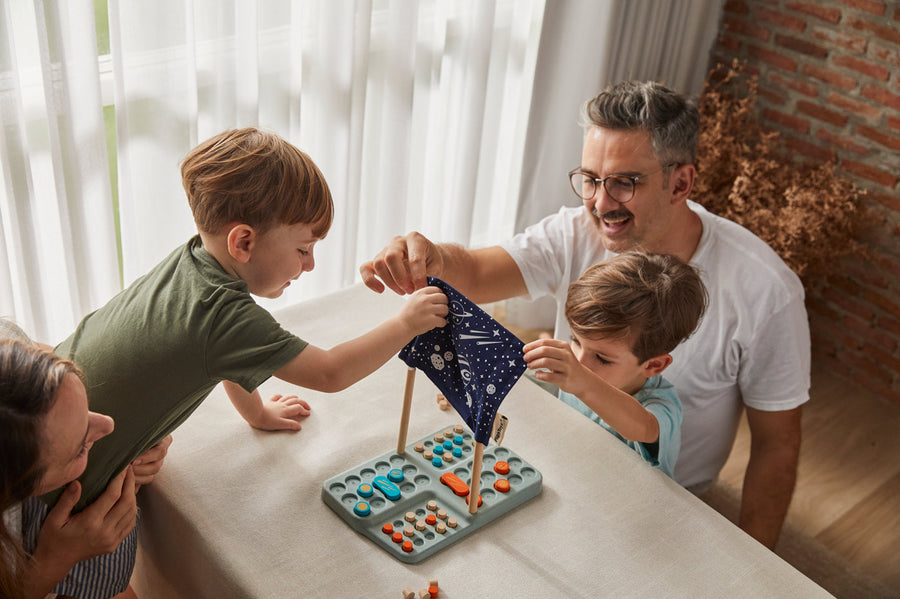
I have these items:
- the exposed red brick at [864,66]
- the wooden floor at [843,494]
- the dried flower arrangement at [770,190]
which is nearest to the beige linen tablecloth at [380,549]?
the wooden floor at [843,494]

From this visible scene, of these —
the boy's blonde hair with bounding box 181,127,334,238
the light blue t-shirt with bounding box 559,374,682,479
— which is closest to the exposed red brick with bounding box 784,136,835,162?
the light blue t-shirt with bounding box 559,374,682,479

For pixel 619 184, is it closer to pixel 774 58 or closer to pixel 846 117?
pixel 846 117

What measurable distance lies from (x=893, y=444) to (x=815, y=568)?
84 cm

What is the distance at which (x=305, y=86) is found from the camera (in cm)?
264

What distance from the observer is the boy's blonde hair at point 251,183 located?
1476 millimetres

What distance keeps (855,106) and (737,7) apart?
0.64 meters

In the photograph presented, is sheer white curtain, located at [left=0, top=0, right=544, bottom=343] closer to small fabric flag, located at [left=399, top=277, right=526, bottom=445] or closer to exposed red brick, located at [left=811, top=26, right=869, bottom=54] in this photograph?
exposed red brick, located at [left=811, top=26, right=869, bottom=54]

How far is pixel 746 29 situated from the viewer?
3477mm

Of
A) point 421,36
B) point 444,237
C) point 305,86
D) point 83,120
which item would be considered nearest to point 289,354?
point 83,120

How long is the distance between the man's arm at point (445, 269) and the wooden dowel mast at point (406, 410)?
193 mm

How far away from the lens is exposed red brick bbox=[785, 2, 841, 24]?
3158 mm

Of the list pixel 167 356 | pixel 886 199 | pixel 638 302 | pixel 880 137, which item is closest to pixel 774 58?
pixel 880 137

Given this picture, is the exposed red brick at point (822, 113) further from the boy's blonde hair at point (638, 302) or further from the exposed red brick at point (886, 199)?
the boy's blonde hair at point (638, 302)

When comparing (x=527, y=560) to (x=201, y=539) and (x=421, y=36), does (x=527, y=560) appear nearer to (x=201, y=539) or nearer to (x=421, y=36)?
(x=201, y=539)
